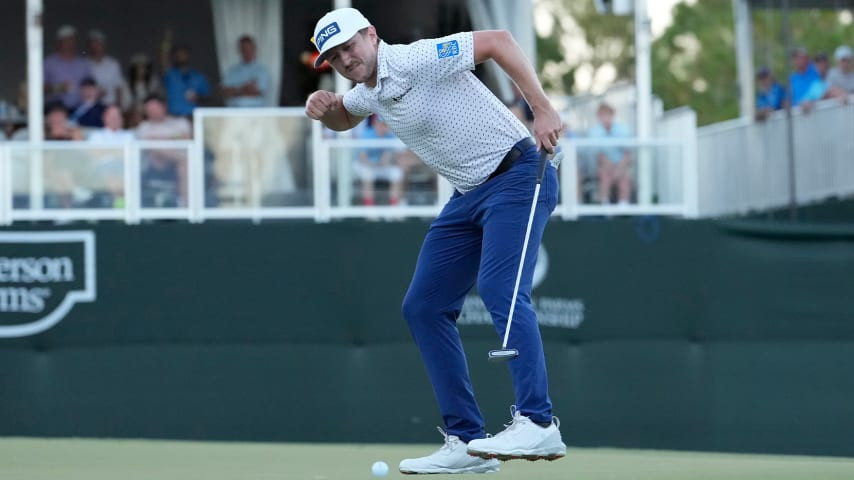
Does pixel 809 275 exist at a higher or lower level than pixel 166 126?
lower

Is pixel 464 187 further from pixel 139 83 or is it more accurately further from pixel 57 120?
pixel 139 83

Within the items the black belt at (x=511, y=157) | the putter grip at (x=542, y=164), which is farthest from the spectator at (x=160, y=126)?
the putter grip at (x=542, y=164)

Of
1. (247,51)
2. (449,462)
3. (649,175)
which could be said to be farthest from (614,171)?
(449,462)

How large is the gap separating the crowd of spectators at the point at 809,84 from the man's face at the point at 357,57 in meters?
10.2

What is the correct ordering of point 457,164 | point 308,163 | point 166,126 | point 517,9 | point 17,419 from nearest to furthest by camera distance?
point 457,164 → point 17,419 → point 308,163 → point 166,126 → point 517,9

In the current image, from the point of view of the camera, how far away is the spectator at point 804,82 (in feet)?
55.4

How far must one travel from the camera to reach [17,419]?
36.9 feet

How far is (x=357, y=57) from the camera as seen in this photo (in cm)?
682

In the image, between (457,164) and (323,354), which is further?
(323,354)

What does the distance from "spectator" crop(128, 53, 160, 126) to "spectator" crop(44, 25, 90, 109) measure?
53 cm

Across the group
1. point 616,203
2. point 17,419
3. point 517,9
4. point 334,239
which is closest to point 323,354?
point 334,239

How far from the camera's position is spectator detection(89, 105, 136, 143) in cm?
1405

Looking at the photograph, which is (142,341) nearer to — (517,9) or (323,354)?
(323,354)

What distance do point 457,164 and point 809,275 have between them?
5.01 metres
